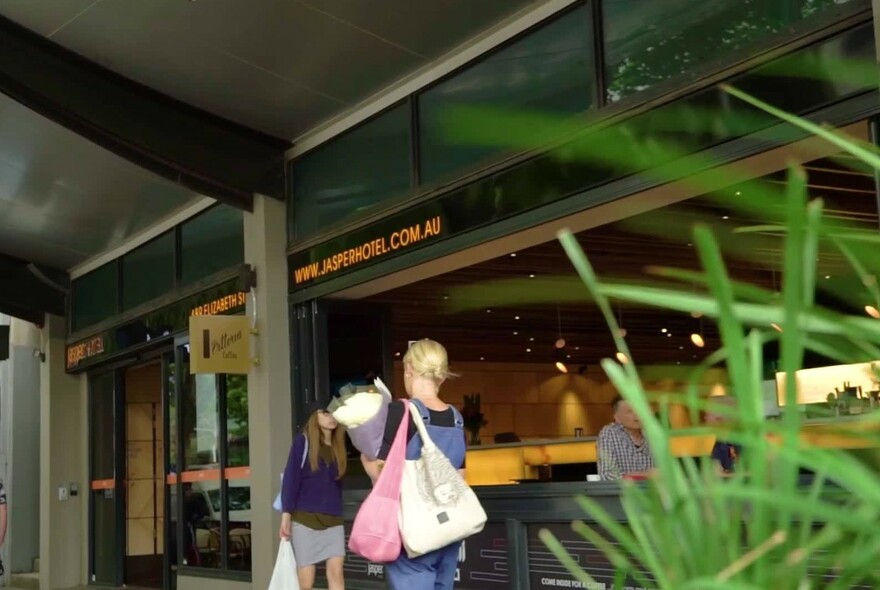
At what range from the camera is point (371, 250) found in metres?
7.88

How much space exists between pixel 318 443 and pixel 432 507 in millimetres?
2551

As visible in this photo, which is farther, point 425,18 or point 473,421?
point 473,421

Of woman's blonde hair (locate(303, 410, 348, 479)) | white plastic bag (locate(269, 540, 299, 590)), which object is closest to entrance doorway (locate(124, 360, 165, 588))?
woman's blonde hair (locate(303, 410, 348, 479))

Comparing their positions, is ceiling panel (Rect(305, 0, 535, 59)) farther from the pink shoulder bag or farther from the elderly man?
the pink shoulder bag

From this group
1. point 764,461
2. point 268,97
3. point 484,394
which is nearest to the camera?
point 764,461

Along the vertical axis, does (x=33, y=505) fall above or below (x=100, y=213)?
below

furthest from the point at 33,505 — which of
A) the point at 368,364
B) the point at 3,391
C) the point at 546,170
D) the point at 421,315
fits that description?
the point at 546,170

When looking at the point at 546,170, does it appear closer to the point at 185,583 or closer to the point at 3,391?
the point at 185,583

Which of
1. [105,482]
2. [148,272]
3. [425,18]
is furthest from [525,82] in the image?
[105,482]

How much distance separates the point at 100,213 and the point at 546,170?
6.35 metres

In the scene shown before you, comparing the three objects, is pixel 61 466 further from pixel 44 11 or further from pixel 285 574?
pixel 285 574

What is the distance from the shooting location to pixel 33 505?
52.3 ft

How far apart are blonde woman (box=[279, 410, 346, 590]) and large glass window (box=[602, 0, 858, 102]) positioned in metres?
2.43

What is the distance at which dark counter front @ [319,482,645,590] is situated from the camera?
557 cm
